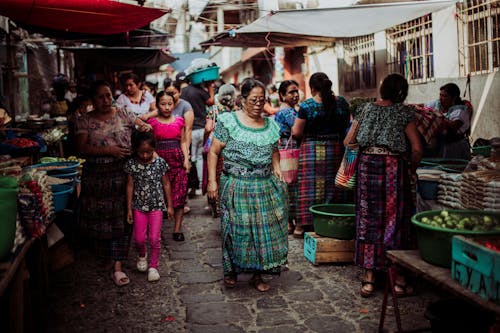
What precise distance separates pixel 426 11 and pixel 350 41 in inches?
295

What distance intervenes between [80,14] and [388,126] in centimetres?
457

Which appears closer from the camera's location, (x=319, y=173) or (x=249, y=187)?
(x=249, y=187)

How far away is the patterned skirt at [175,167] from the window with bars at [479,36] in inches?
211

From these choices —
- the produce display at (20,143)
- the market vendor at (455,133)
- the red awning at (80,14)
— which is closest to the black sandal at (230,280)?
the produce display at (20,143)

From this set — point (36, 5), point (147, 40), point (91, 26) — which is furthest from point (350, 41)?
point (36, 5)

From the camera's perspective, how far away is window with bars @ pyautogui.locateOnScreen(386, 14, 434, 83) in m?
10.7

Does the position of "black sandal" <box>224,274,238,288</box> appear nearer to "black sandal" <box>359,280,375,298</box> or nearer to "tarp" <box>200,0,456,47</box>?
"black sandal" <box>359,280,375,298</box>

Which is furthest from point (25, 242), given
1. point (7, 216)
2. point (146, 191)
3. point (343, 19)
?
point (343, 19)

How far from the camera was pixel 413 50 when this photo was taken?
11305mm

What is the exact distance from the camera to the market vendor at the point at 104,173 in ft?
17.7

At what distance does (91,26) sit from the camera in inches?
316

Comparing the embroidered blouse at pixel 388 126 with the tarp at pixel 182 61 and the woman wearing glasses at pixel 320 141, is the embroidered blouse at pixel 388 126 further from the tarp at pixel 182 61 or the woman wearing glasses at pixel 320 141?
the tarp at pixel 182 61

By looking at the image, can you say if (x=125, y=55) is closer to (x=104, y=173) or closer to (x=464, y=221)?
(x=104, y=173)

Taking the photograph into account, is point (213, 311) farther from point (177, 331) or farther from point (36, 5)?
point (36, 5)
